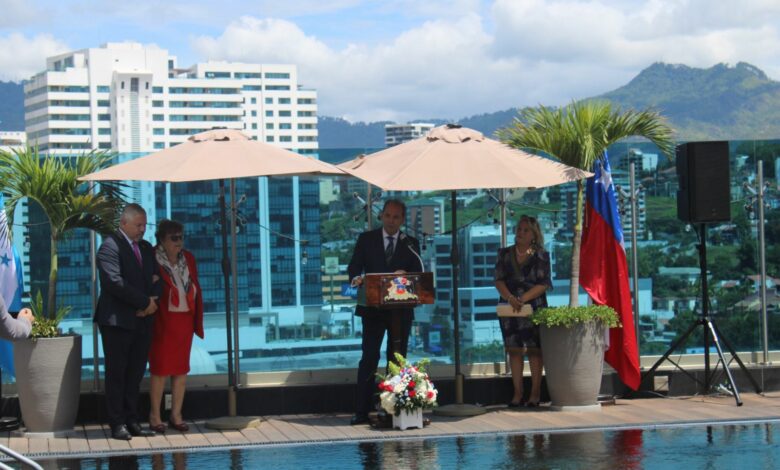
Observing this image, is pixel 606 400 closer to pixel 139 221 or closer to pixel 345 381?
pixel 345 381

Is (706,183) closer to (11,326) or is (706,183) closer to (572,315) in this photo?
(572,315)

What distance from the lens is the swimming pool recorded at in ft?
25.2

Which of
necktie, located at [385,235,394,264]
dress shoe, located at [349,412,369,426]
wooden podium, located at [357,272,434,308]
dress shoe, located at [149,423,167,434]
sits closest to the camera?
dress shoe, located at [149,423,167,434]

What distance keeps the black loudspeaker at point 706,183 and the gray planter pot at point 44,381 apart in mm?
5224

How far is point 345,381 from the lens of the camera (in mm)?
10414

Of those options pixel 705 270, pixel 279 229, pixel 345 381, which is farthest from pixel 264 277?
pixel 705 270

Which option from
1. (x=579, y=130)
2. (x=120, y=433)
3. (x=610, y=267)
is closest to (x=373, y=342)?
(x=120, y=433)

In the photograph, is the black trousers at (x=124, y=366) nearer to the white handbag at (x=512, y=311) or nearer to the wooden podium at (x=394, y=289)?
the wooden podium at (x=394, y=289)

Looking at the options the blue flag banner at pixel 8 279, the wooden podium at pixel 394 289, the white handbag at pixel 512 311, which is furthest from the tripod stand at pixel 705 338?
the blue flag banner at pixel 8 279

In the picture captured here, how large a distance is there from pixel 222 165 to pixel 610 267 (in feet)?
11.8

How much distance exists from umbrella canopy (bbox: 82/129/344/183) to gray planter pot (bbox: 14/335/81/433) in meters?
1.29

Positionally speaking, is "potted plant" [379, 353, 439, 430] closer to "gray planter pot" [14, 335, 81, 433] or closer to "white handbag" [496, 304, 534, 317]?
"white handbag" [496, 304, 534, 317]

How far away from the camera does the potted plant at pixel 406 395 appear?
29.7 feet

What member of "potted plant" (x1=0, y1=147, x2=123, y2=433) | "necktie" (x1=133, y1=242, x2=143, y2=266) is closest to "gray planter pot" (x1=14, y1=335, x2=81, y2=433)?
"potted plant" (x1=0, y1=147, x2=123, y2=433)
